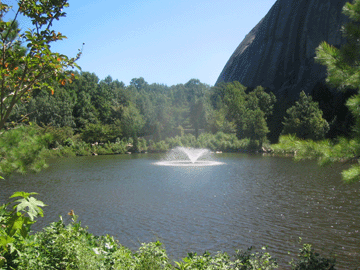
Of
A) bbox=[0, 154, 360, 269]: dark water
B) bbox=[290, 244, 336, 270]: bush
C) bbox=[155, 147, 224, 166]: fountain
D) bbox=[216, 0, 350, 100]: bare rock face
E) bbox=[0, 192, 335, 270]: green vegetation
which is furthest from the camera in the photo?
bbox=[216, 0, 350, 100]: bare rock face

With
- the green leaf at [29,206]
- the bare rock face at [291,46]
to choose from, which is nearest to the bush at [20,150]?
the green leaf at [29,206]

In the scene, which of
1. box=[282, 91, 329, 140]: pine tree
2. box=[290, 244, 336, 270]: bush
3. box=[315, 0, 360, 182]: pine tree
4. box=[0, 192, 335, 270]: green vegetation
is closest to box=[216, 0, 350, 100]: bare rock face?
box=[282, 91, 329, 140]: pine tree

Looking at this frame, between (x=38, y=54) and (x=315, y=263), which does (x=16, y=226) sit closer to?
(x=38, y=54)

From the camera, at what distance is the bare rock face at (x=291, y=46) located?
47062mm

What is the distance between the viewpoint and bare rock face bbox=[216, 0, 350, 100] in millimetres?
47062

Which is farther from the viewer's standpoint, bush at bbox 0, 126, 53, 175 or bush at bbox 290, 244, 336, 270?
bush at bbox 0, 126, 53, 175

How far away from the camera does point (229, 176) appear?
56.8ft

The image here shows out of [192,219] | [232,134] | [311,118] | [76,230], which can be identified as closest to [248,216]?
[192,219]

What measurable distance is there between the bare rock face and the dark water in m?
36.4

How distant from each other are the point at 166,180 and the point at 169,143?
2935 cm

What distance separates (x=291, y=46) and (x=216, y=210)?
51163 mm

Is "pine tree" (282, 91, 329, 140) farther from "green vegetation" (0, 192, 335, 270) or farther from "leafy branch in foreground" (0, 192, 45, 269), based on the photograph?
"leafy branch in foreground" (0, 192, 45, 269)

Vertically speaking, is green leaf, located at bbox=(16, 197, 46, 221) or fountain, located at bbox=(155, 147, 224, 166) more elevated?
green leaf, located at bbox=(16, 197, 46, 221)

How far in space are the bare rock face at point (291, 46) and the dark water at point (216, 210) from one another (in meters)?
36.4
